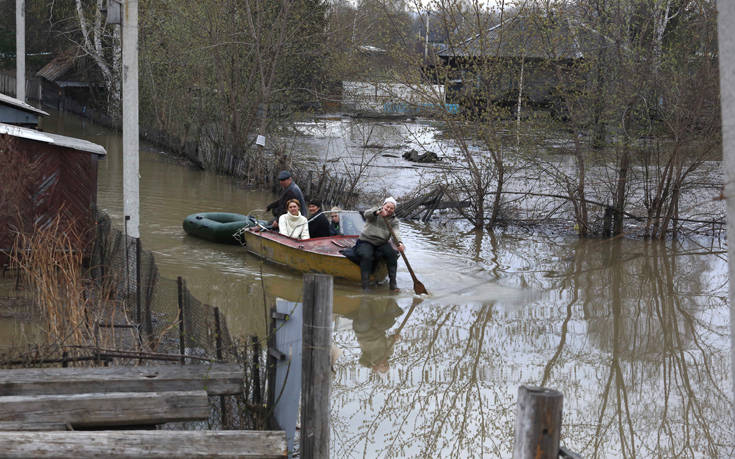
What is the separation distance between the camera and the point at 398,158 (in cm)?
3338

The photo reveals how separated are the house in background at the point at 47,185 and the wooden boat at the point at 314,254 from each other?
3159 millimetres

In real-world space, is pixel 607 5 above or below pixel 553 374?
above

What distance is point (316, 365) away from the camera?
18.1 feet

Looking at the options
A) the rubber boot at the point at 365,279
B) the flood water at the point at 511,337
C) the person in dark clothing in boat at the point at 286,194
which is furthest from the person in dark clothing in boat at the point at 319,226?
the rubber boot at the point at 365,279

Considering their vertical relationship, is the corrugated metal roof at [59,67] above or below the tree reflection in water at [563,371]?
above

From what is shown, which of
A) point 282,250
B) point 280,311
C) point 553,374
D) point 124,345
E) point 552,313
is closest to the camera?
point 280,311

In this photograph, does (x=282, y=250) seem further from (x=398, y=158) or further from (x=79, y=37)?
(x=79, y=37)

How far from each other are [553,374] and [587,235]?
1128 centimetres

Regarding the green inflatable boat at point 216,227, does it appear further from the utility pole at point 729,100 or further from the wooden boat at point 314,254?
the utility pole at point 729,100

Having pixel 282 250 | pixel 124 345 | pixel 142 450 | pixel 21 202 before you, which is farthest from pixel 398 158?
pixel 142 450

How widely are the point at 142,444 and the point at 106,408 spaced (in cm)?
72

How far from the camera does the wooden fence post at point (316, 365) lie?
5.44m

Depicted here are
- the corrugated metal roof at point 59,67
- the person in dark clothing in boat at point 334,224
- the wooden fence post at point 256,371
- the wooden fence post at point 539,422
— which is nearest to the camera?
the wooden fence post at point 539,422

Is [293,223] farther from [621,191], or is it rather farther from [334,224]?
[621,191]
